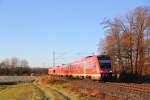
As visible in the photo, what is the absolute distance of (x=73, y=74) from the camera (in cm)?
6581

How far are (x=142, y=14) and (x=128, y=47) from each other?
21.4ft

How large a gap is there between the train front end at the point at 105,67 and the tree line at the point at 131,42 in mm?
16762

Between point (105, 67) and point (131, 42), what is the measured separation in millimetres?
21985

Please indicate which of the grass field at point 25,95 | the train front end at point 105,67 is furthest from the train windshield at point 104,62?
the grass field at point 25,95

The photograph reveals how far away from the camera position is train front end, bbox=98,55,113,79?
43.9 meters

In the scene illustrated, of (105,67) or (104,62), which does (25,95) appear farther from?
(104,62)

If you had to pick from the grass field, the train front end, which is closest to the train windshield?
the train front end

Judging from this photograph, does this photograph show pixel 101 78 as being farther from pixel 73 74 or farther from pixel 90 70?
pixel 73 74

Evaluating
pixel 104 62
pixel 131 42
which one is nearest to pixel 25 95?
pixel 104 62

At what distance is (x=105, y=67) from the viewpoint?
44531mm

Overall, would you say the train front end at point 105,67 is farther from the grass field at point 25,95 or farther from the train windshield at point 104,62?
the grass field at point 25,95

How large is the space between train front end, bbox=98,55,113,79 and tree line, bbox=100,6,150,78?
1676 cm

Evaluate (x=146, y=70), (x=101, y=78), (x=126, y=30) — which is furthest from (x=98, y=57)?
(x=126, y=30)

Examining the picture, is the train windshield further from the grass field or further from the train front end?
the grass field
